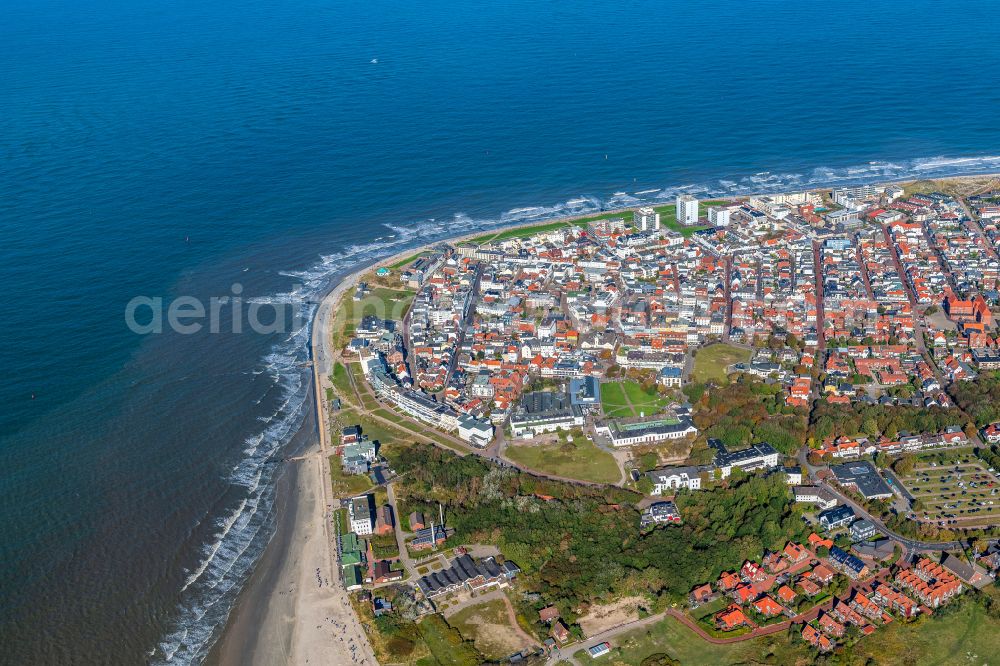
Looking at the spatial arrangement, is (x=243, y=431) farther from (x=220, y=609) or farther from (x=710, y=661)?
(x=710, y=661)

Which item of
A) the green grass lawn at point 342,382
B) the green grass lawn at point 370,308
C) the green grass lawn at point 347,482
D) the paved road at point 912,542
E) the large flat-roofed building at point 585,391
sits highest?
the green grass lawn at point 370,308

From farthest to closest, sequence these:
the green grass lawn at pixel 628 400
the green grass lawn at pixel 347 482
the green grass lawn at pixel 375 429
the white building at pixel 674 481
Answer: the green grass lawn at pixel 628 400 → the green grass lawn at pixel 375 429 → the green grass lawn at pixel 347 482 → the white building at pixel 674 481

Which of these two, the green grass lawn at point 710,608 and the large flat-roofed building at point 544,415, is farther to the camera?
the large flat-roofed building at point 544,415

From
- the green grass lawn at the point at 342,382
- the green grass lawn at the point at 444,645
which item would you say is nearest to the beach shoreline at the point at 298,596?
the green grass lawn at the point at 444,645

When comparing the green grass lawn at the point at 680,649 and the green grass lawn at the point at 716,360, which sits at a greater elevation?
the green grass lawn at the point at 716,360

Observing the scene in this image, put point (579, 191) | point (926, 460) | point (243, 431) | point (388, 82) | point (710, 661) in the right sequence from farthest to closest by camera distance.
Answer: point (388, 82) < point (579, 191) < point (243, 431) < point (926, 460) < point (710, 661)

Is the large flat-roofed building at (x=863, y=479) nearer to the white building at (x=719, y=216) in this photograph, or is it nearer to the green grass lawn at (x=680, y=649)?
the green grass lawn at (x=680, y=649)

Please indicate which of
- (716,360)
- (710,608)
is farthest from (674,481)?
(716,360)

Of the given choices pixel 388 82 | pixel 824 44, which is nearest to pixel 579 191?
pixel 388 82
